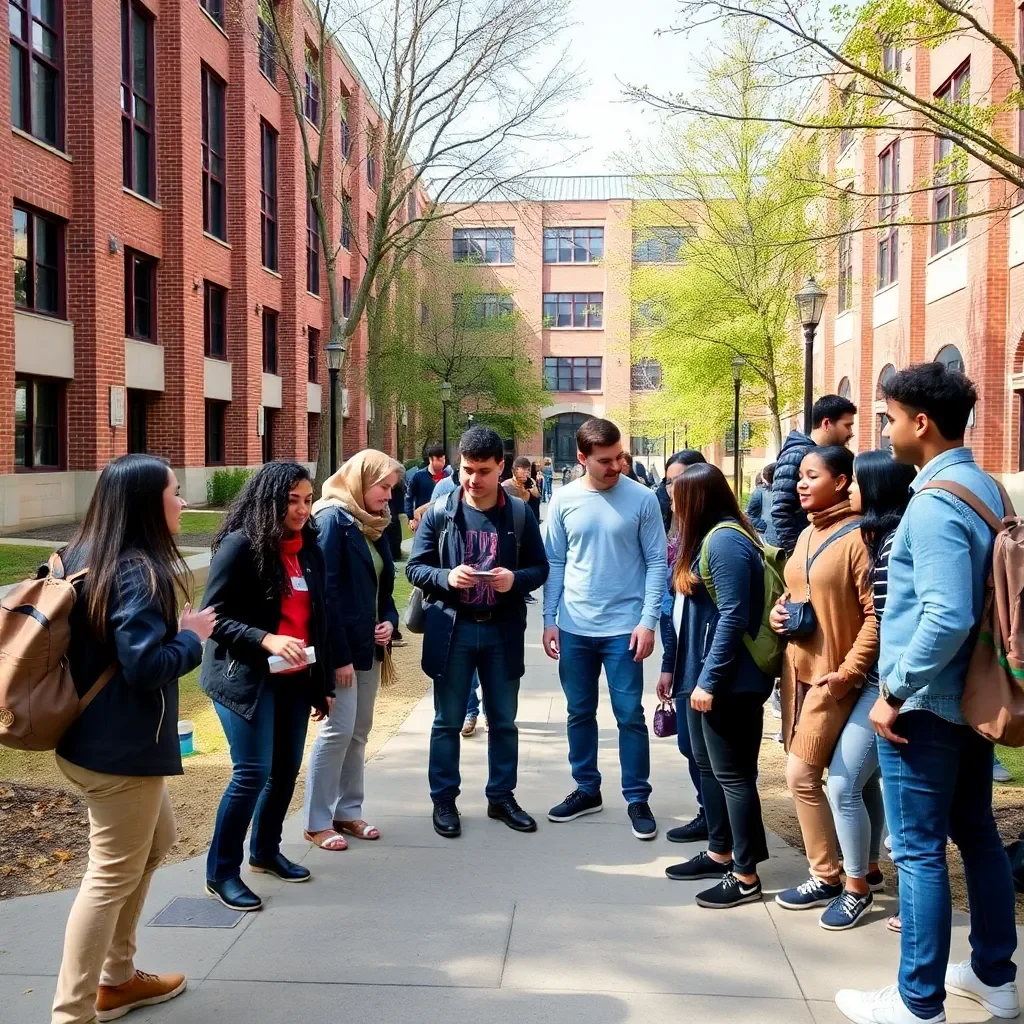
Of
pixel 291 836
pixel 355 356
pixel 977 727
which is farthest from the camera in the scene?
pixel 355 356

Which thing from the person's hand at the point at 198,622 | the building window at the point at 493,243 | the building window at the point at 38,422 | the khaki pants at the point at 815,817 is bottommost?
the khaki pants at the point at 815,817

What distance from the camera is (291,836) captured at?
5.02 m

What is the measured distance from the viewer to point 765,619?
4.23 metres

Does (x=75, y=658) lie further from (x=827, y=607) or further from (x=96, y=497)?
(x=827, y=607)

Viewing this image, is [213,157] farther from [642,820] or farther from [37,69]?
[642,820]

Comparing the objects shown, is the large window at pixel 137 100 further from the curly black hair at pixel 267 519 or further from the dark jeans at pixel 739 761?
the dark jeans at pixel 739 761

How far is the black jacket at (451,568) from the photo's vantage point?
505 cm

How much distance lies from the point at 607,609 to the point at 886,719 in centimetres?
219

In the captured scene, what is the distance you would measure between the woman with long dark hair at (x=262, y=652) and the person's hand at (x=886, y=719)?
2.12 meters

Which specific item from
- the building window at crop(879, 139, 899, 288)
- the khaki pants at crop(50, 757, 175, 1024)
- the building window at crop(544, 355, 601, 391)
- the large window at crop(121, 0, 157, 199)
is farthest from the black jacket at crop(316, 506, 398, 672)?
the building window at crop(544, 355, 601, 391)

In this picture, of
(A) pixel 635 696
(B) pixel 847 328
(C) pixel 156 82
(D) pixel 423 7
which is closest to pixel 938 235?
(B) pixel 847 328

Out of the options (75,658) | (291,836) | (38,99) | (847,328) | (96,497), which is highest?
(38,99)

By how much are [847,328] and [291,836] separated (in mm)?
30359

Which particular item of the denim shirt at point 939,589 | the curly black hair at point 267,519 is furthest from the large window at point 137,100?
the denim shirt at point 939,589
